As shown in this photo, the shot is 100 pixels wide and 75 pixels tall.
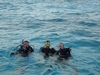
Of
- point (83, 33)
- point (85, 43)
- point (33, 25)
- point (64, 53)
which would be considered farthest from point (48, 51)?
point (33, 25)

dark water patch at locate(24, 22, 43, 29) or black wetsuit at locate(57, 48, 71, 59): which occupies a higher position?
dark water patch at locate(24, 22, 43, 29)

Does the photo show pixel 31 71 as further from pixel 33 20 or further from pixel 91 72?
pixel 33 20

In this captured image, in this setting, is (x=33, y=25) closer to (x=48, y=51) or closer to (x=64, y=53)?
(x=48, y=51)

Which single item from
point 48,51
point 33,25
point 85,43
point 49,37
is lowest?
point 85,43

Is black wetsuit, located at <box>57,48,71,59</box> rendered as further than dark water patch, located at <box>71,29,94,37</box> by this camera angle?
No

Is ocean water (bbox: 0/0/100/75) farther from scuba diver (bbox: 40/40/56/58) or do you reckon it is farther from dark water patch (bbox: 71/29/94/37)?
scuba diver (bbox: 40/40/56/58)

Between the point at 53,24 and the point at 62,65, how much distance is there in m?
A: 9.05

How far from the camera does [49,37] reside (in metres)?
14.9

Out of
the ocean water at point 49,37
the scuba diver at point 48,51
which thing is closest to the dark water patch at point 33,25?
the ocean water at point 49,37

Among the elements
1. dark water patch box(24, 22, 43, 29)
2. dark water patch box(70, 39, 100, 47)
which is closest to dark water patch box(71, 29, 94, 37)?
dark water patch box(70, 39, 100, 47)

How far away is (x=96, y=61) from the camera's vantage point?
35.7 feet

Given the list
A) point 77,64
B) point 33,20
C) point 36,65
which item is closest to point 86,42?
point 77,64

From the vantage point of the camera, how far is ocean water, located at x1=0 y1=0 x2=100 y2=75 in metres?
9.73

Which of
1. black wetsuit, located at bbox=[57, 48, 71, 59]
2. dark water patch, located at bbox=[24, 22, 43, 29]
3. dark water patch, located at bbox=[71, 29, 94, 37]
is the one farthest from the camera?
dark water patch, located at bbox=[24, 22, 43, 29]
